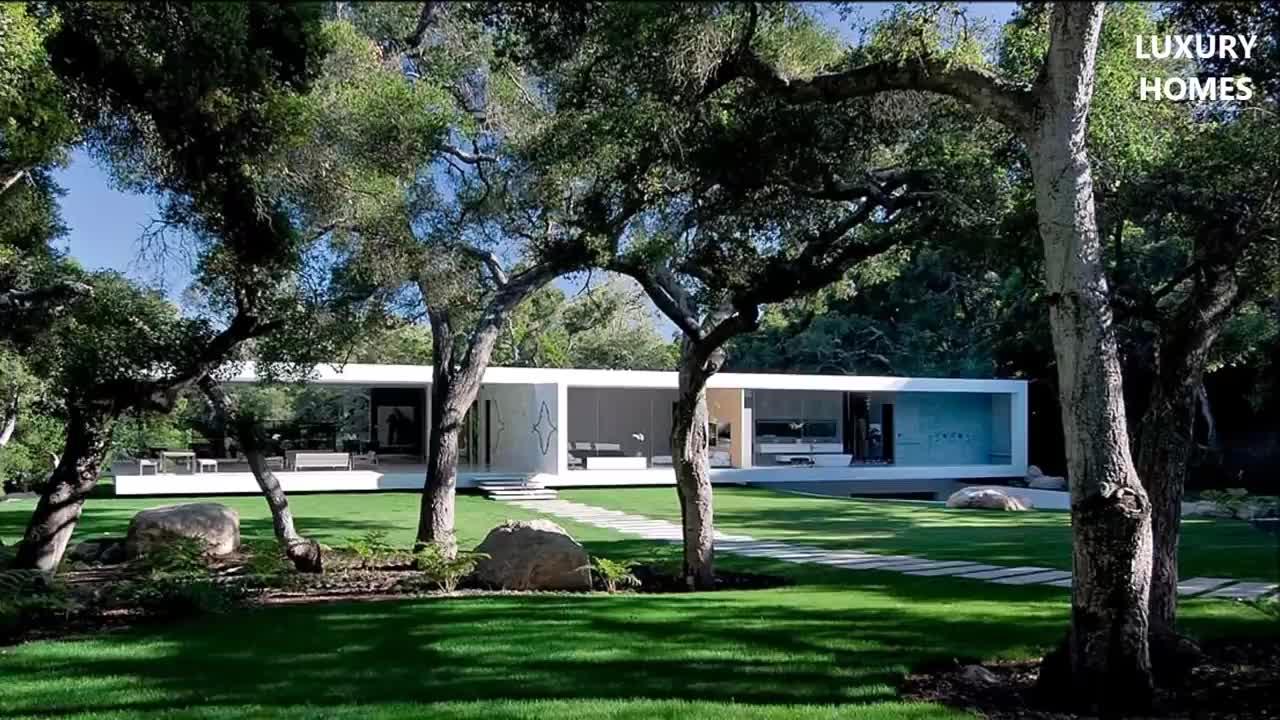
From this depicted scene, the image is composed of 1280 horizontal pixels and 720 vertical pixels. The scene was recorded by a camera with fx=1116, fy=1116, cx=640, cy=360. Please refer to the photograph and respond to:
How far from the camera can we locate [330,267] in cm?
1315

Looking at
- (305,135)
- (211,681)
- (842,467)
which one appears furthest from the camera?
(842,467)

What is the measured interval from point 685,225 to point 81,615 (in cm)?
641

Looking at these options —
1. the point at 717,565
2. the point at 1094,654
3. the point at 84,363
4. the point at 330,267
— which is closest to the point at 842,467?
the point at 717,565

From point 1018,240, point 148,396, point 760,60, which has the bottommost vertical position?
point 148,396

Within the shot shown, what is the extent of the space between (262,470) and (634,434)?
25.2 meters

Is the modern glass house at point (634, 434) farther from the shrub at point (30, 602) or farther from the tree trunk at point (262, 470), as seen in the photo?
the shrub at point (30, 602)

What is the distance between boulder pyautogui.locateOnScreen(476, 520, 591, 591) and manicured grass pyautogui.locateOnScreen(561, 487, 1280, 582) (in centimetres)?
548

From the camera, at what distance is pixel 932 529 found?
1975 cm

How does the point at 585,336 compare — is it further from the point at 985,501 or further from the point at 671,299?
the point at 671,299

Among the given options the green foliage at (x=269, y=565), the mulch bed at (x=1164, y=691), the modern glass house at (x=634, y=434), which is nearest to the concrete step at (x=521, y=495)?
the modern glass house at (x=634, y=434)

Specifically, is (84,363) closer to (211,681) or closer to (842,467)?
(211,681)

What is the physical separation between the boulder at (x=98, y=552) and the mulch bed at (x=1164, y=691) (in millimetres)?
11287

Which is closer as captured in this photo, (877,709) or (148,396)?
(877,709)

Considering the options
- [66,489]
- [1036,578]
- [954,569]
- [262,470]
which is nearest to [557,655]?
[66,489]
